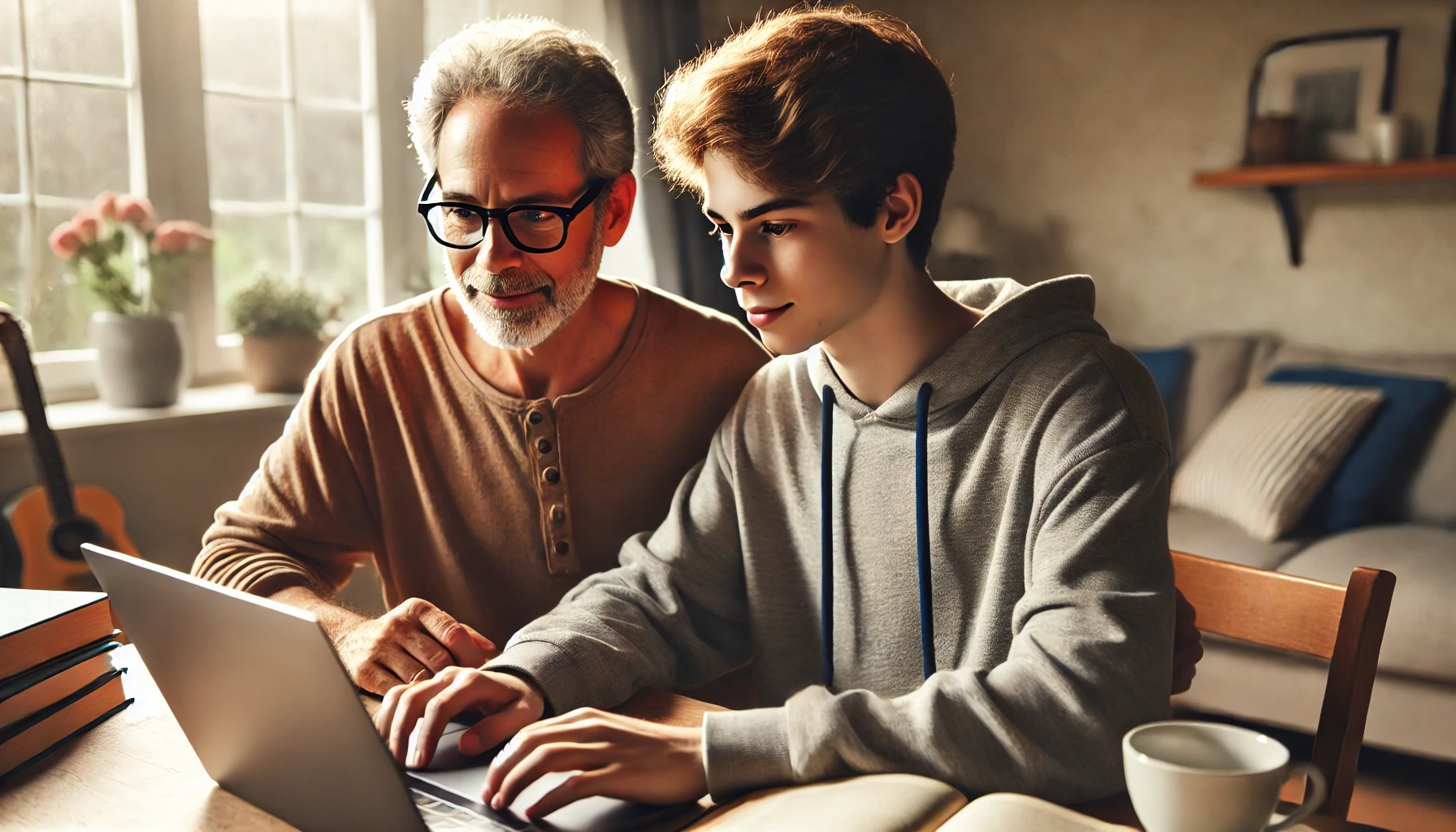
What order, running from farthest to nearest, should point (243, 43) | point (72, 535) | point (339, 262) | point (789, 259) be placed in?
point (339, 262), point (243, 43), point (72, 535), point (789, 259)

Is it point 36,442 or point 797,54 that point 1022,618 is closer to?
point 797,54

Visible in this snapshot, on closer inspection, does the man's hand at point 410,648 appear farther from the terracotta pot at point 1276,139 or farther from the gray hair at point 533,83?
the terracotta pot at point 1276,139

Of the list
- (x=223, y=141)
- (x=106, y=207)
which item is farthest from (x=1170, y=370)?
(x=106, y=207)

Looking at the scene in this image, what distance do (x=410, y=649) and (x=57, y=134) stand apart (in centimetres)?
195

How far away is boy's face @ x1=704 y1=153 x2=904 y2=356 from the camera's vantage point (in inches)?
Result: 38.8

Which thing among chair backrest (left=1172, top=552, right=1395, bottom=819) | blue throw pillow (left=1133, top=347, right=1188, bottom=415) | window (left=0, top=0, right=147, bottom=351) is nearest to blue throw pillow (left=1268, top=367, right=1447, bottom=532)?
blue throw pillow (left=1133, top=347, right=1188, bottom=415)

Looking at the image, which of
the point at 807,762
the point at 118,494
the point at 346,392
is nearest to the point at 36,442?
the point at 118,494

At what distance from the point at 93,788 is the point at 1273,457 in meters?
2.67

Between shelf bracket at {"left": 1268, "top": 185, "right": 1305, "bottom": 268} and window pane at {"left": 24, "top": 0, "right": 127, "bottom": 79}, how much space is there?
3275 millimetres

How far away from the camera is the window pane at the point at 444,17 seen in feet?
9.98

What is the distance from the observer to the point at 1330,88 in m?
3.37

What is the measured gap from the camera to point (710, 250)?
3.52 metres

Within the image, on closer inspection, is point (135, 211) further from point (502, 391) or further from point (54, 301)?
point (502, 391)

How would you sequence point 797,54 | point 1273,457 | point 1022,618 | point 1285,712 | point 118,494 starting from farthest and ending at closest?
point 1273,457, point 1285,712, point 118,494, point 797,54, point 1022,618
